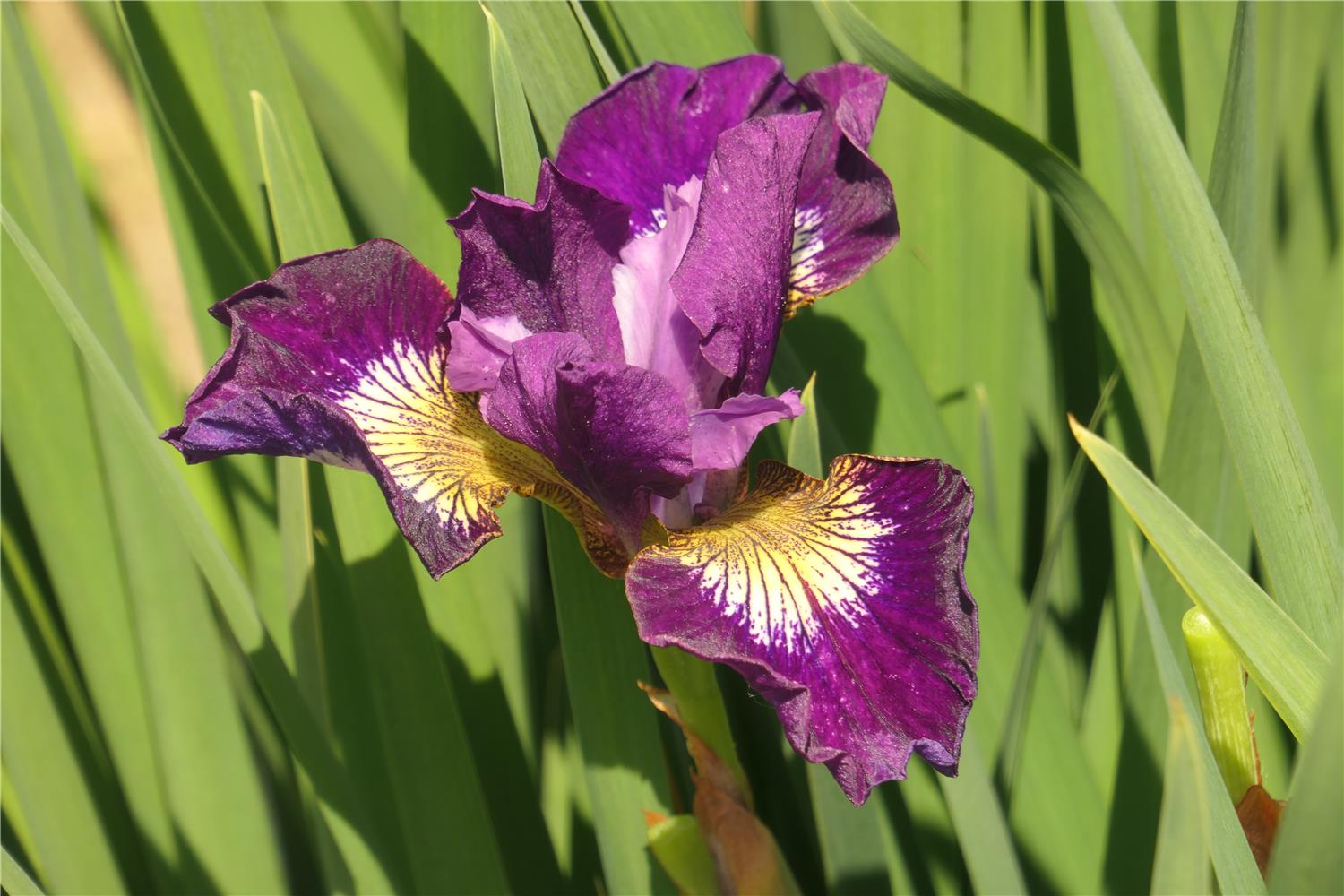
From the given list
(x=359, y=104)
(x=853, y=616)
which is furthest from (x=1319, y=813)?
(x=359, y=104)

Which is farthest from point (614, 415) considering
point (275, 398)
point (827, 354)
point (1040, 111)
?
point (1040, 111)

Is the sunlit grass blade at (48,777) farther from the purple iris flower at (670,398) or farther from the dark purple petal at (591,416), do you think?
the dark purple petal at (591,416)

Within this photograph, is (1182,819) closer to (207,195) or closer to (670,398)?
(670,398)

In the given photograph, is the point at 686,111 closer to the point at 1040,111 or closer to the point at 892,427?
the point at 892,427

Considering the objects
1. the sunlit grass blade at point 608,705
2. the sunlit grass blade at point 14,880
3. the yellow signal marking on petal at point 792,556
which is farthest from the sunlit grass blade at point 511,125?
the sunlit grass blade at point 14,880

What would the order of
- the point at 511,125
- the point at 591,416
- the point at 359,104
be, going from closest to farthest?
the point at 591,416 < the point at 511,125 < the point at 359,104
